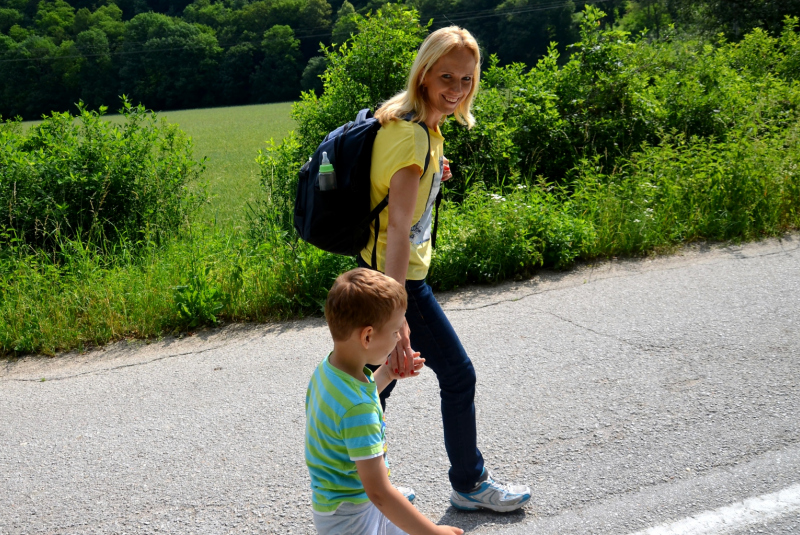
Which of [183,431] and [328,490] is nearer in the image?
[328,490]

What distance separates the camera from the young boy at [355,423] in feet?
5.90

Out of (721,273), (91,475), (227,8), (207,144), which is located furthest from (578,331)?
(227,8)

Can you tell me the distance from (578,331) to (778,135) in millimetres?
5116

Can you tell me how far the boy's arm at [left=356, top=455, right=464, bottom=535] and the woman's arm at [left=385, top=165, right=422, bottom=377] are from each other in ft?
1.94

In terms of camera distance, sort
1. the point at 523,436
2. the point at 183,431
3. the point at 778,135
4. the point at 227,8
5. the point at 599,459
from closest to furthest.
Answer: the point at 599,459 < the point at 523,436 < the point at 183,431 < the point at 778,135 < the point at 227,8

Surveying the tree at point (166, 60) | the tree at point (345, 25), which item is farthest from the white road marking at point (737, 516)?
the tree at point (166, 60)

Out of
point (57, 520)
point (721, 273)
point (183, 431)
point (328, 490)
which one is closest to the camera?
point (328, 490)

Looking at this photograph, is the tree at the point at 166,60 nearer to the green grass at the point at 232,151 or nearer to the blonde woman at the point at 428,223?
the green grass at the point at 232,151

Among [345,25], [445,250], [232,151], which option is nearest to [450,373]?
[445,250]

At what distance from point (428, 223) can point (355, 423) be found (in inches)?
42.4

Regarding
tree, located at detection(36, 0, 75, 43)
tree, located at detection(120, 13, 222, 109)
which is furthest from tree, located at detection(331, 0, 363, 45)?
tree, located at detection(36, 0, 75, 43)

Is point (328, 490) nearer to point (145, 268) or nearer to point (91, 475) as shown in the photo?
point (91, 475)

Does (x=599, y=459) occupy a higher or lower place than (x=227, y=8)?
lower

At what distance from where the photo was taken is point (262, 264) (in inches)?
234
